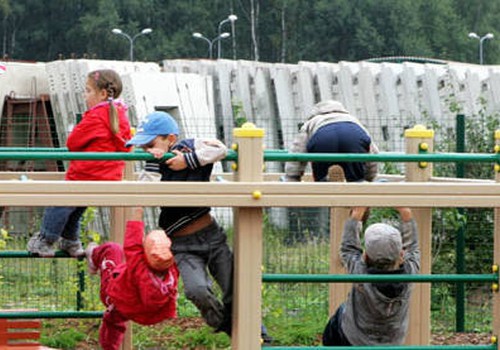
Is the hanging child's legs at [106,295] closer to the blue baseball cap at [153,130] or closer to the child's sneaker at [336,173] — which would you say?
the blue baseball cap at [153,130]

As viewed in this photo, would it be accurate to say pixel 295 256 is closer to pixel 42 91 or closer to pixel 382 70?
pixel 382 70

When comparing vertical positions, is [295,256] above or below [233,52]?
below

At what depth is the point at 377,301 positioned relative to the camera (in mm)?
6078

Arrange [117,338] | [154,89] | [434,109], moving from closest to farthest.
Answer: [117,338] → [434,109] → [154,89]

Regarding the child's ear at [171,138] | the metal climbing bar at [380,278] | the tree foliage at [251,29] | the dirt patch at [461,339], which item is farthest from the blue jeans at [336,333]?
the tree foliage at [251,29]

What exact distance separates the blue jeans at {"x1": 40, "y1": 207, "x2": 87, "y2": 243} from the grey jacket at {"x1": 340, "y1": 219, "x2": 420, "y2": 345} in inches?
52.5

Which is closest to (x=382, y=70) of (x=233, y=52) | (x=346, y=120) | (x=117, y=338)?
(x=346, y=120)

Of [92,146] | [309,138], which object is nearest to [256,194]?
[92,146]

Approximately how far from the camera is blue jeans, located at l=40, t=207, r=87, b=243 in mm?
6605

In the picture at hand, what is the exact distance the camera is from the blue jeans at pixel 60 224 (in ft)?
21.7

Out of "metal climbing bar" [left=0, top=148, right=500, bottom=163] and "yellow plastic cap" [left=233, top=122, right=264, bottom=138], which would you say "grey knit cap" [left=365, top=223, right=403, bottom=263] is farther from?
"yellow plastic cap" [left=233, top=122, right=264, bottom=138]

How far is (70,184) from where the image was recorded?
211 inches

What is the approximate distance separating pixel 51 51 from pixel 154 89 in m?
50.2

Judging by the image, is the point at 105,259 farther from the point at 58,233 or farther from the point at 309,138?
the point at 309,138
